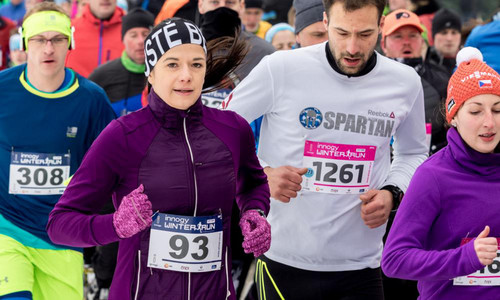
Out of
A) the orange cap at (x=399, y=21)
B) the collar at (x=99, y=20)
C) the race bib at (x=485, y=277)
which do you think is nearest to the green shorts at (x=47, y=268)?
the race bib at (x=485, y=277)

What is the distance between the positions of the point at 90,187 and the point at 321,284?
4.78 feet

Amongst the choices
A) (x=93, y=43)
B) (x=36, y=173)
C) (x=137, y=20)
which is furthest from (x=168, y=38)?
(x=93, y=43)

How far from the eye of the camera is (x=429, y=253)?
402cm

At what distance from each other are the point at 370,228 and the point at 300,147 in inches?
22.4

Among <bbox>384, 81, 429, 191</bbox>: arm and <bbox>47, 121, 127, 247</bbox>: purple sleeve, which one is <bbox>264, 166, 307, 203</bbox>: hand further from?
<bbox>47, 121, 127, 247</bbox>: purple sleeve

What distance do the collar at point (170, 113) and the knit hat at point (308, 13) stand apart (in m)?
2.26

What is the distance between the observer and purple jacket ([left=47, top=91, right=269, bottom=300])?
13.5ft

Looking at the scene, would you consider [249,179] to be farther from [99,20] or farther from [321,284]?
[99,20]

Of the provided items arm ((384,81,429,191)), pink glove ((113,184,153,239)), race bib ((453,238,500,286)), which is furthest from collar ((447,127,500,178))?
pink glove ((113,184,153,239))

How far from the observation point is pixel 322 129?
4.95 m

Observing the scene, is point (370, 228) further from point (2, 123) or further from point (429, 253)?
point (2, 123)

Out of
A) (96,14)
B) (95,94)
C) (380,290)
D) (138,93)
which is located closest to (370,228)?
(380,290)

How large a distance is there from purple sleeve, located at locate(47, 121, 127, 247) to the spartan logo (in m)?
1.16

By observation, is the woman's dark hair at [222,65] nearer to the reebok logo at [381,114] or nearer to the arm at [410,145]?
the reebok logo at [381,114]
